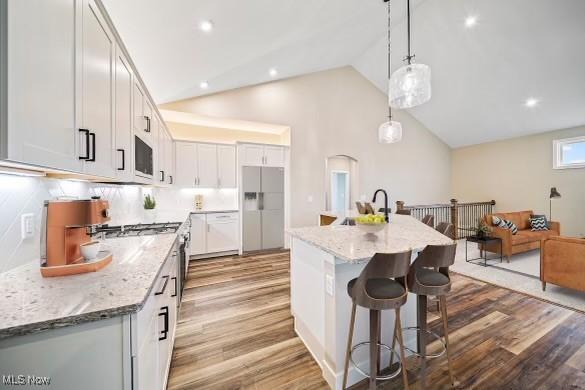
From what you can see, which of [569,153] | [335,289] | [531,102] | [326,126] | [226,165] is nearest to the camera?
[335,289]

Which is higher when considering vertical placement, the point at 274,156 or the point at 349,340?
the point at 274,156

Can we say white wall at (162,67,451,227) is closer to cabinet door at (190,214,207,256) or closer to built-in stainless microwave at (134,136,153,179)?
cabinet door at (190,214,207,256)

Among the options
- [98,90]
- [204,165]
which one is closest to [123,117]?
[98,90]

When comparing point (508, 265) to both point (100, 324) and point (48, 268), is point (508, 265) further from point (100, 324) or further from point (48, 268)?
point (48, 268)

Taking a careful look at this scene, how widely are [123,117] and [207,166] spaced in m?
2.96

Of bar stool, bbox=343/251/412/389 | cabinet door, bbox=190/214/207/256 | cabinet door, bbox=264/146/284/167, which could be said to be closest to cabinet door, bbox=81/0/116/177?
bar stool, bbox=343/251/412/389

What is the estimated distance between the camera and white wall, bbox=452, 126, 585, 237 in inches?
209

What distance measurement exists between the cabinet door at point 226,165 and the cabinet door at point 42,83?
12.0ft

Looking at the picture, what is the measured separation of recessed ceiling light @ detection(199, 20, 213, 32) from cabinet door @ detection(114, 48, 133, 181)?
976 millimetres

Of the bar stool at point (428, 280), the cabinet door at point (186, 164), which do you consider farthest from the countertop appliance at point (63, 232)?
the cabinet door at point (186, 164)

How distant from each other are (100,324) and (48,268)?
561 mm

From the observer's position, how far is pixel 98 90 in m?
1.27

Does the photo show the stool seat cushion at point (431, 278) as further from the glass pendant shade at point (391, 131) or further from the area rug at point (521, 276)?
the glass pendant shade at point (391, 131)

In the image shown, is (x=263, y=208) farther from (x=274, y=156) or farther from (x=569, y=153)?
(x=569, y=153)
